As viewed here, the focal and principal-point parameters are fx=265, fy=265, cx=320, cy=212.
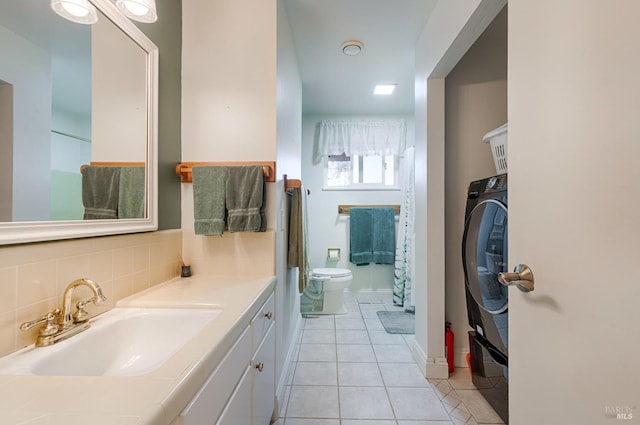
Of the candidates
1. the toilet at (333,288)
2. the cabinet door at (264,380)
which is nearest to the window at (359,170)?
the toilet at (333,288)

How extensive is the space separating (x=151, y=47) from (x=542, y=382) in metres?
1.99

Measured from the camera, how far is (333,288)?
2.94 meters

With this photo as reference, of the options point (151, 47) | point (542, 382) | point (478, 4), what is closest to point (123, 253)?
point (151, 47)

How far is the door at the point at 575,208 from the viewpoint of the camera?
0.50 m

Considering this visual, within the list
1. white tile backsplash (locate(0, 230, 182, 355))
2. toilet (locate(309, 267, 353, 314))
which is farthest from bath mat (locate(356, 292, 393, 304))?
white tile backsplash (locate(0, 230, 182, 355))

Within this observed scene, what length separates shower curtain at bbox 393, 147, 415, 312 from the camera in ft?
9.58

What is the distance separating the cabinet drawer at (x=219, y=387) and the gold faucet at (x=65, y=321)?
0.44 meters

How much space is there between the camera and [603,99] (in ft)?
1.78

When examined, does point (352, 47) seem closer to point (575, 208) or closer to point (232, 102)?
point (232, 102)

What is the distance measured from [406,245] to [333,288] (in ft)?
3.20

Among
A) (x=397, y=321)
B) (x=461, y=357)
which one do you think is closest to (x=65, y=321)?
(x=461, y=357)

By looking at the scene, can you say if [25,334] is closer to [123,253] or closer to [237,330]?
[123,253]

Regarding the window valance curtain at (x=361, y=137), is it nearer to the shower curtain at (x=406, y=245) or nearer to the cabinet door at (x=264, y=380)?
the shower curtain at (x=406, y=245)

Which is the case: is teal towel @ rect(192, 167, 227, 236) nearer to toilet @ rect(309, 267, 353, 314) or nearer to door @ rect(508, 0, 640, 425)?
door @ rect(508, 0, 640, 425)
